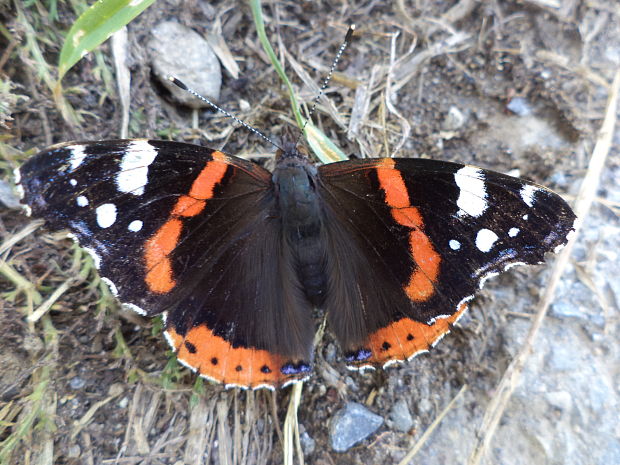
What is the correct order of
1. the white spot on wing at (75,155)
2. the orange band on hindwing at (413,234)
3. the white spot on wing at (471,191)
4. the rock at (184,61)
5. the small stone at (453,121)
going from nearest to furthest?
the white spot on wing at (75,155), the white spot on wing at (471,191), the orange band on hindwing at (413,234), the rock at (184,61), the small stone at (453,121)

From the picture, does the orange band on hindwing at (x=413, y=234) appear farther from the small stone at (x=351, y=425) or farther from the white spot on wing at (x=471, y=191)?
the small stone at (x=351, y=425)

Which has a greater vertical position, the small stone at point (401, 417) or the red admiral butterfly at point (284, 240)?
the red admiral butterfly at point (284, 240)

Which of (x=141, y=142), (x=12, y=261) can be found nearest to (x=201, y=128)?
(x=141, y=142)

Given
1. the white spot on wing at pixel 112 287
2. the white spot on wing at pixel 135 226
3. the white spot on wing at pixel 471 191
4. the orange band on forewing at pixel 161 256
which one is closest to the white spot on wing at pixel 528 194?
the white spot on wing at pixel 471 191

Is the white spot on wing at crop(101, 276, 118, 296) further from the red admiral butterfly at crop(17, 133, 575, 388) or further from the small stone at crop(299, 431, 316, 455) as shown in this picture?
the small stone at crop(299, 431, 316, 455)

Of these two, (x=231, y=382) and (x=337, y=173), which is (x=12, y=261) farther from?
(x=337, y=173)

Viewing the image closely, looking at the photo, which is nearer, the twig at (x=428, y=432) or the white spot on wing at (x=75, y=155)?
the white spot on wing at (x=75, y=155)

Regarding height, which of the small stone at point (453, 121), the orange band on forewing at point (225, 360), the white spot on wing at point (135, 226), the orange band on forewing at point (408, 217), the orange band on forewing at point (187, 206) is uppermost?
the small stone at point (453, 121)

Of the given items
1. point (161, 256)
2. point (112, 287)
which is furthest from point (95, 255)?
point (161, 256)

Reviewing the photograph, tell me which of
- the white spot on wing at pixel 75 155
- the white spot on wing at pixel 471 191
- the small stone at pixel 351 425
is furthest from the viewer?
the small stone at pixel 351 425
